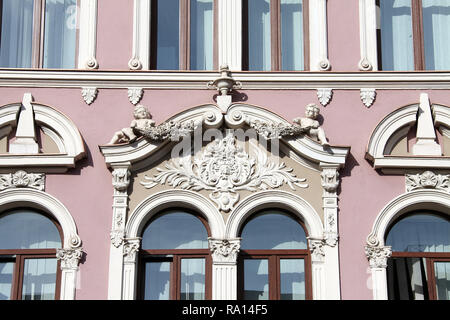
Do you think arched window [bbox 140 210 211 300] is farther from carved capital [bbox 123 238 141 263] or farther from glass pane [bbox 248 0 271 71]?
glass pane [bbox 248 0 271 71]

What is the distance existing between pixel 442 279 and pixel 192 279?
3.90 meters

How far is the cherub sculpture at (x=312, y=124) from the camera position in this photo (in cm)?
1833

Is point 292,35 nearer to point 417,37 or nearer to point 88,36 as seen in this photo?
point 417,37

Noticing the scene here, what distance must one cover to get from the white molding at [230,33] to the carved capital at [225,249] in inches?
120

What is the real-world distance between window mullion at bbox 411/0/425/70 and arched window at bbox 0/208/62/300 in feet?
21.9

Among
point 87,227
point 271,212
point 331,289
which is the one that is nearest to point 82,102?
point 87,227

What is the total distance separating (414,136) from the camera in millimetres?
18766

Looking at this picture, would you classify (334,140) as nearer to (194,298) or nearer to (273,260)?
(273,260)

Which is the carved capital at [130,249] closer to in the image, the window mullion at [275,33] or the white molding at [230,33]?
the white molding at [230,33]

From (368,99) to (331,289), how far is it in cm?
331

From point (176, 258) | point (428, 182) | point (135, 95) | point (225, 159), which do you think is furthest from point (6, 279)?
point (428, 182)

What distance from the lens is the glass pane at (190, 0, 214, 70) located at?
19469mm

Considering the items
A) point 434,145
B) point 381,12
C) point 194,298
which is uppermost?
point 381,12

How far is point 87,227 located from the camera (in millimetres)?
17953
